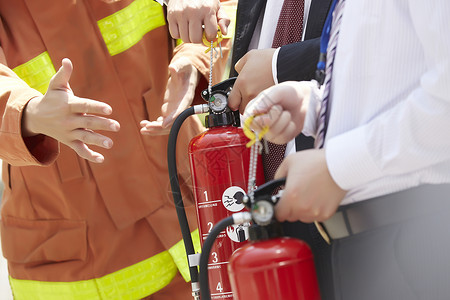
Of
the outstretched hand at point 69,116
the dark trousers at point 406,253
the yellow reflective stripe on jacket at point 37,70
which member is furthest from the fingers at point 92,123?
the dark trousers at point 406,253

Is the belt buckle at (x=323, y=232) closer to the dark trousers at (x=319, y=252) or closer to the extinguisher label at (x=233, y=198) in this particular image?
the dark trousers at (x=319, y=252)

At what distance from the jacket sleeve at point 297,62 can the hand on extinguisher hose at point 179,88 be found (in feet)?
1.71

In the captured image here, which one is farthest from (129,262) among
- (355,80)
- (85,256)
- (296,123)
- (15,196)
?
(355,80)

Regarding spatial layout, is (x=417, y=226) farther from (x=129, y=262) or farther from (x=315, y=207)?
(x=129, y=262)

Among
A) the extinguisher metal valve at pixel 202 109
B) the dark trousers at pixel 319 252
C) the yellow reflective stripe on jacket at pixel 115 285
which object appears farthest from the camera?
the yellow reflective stripe on jacket at pixel 115 285

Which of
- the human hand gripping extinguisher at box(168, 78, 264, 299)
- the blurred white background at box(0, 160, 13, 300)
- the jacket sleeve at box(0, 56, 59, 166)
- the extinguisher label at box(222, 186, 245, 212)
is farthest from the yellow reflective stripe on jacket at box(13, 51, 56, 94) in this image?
the blurred white background at box(0, 160, 13, 300)

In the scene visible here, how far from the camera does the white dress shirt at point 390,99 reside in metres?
0.87

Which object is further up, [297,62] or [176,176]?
[297,62]

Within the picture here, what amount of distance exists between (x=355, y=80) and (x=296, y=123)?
0.45 ft

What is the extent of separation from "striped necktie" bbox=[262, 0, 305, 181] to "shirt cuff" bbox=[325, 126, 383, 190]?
0.43 meters

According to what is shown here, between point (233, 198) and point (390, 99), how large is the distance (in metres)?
0.44

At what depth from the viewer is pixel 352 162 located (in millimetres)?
912

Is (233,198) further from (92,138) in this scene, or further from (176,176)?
(92,138)

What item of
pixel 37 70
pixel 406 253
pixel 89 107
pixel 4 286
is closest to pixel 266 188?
pixel 406 253
